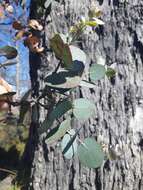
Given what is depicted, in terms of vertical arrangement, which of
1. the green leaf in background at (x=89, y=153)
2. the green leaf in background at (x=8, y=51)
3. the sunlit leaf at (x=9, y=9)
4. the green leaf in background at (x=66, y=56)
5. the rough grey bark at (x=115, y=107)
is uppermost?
the green leaf in background at (x=66, y=56)

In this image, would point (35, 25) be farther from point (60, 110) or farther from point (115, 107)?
point (60, 110)

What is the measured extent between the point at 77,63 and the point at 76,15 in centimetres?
59

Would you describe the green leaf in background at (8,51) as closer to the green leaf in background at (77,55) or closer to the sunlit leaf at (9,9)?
the green leaf in background at (77,55)

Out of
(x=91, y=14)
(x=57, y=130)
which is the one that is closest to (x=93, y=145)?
(x=57, y=130)

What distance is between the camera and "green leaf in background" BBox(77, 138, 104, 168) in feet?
1.83

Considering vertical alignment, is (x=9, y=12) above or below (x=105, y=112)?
above

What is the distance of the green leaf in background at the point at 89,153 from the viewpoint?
56 centimetres

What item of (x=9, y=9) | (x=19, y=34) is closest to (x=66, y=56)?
(x=19, y=34)

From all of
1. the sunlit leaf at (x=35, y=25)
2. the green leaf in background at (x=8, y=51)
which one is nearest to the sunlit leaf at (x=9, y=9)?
the sunlit leaf at (x=35, y=25)

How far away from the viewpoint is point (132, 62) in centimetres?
108

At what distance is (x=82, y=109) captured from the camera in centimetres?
55

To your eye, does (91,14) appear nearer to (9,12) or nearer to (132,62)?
(132,62)

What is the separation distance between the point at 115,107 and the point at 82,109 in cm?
52

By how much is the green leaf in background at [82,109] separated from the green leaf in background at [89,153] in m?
0.04
